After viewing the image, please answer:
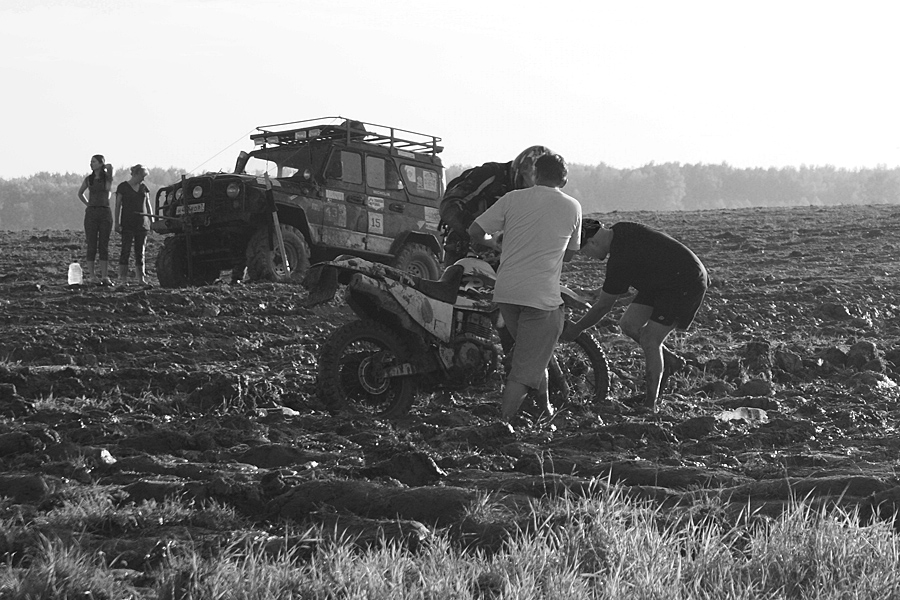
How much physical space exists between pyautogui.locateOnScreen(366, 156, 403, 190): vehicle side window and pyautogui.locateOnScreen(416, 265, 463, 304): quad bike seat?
7.34m

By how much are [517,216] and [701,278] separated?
1.64m

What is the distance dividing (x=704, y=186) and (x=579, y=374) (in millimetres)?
77022

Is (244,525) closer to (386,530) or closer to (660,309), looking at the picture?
(386,530)

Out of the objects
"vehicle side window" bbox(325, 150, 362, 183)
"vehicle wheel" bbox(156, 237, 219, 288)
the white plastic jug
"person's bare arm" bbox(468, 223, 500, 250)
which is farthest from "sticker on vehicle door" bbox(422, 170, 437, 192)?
"person's bare arm" bbox(468, 223, 500, 250)

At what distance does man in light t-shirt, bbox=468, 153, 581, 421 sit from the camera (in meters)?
6.76

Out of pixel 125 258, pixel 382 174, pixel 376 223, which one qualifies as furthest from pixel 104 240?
pixel 382 174

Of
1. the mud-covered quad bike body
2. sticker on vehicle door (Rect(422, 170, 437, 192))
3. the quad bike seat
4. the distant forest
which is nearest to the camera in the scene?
the mud-covered quad bike body

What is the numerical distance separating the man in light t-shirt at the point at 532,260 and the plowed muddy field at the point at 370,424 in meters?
0.33

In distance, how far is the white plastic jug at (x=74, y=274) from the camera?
48.1 ft

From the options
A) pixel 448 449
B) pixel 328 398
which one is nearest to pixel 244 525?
pixel 448 449

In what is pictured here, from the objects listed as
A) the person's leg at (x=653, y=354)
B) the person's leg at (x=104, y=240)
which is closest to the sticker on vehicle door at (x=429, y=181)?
the person's leg at (x=104, y=240)

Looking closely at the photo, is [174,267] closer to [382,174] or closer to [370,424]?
[382,174]

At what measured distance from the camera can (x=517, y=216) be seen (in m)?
6.77

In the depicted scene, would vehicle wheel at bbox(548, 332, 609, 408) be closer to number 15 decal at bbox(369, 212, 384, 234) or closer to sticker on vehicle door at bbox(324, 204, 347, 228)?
sticker on vehicle door at bbox(324, 204, 347, 228)
